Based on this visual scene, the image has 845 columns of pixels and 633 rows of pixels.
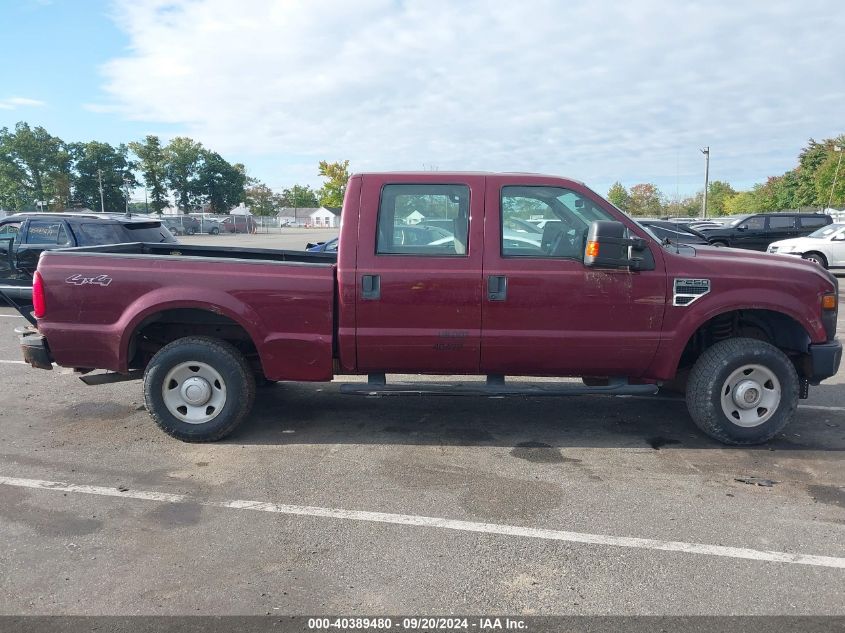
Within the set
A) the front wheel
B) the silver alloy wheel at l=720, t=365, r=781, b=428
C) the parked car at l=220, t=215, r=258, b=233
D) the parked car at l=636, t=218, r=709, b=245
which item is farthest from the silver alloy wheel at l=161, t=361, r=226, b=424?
the parked car at l=220, t=215, r=258, b=233

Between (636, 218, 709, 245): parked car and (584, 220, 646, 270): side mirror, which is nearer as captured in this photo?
(584, 220, 646, 270): side mirror

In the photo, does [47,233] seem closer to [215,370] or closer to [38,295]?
[38,295]

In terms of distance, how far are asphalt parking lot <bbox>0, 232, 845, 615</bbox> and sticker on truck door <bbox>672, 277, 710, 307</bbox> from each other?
1165 millimetres

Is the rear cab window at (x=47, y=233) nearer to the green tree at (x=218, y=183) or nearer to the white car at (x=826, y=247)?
the white car at (x=826, y=247)

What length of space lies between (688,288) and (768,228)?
18.9 meters

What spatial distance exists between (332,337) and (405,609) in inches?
91.5

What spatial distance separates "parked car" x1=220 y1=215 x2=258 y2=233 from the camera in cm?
6894

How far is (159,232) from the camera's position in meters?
11.7

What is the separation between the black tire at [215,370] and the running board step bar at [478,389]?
78cm

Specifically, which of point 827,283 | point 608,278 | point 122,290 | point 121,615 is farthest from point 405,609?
point 827,283

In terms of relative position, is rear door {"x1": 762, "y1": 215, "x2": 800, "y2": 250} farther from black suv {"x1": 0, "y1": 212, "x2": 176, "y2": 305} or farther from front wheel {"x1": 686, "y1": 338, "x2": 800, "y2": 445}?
front wheel {"x1": 686, "y1": 338, "x2": 800, "y2": 445}

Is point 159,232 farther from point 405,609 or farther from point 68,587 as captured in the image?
point 405,609

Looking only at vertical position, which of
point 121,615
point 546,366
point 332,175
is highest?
point 332,175

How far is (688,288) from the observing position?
4734 mm
